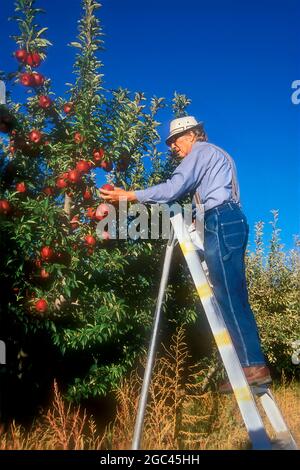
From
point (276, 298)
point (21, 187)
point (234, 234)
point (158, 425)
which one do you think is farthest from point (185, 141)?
point (276, 298)

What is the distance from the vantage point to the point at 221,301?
9.72ft

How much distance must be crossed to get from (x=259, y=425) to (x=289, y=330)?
6494 millimetres

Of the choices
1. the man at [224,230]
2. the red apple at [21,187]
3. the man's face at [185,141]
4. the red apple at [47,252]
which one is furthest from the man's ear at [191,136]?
the red apple at [21,187]

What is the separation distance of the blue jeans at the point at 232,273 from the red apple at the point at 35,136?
2175 millimetres

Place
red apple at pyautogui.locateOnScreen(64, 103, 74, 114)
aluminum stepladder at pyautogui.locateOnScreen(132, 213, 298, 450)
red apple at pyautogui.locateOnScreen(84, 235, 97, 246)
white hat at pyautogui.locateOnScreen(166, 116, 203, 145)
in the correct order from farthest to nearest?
red apple at pyautogui.locateOnScreen(64, 103, 74, 114)
red apple at pyautogui.locateOnScreen(84, 235, 97, 246)
white hat at pyautogui.locateOnScreen(166, 116, 203, 145)
aluminum stepladder at pyautogui.locateOnScreen(132, 213, 298, 450)

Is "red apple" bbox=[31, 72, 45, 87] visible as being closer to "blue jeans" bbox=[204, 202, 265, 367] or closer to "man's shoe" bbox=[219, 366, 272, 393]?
"blue jeans" bbox=[204, 202, 265, 367]

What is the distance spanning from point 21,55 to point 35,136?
85 centimetres

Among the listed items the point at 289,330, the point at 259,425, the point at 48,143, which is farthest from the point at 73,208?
the point at 289,330

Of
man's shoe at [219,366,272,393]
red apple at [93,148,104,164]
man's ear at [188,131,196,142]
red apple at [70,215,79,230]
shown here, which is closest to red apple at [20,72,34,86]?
red apple at [93,148,104,164]

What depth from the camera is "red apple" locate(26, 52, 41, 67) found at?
460cm

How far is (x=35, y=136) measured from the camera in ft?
14.8

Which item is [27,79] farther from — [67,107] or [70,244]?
[70,244]

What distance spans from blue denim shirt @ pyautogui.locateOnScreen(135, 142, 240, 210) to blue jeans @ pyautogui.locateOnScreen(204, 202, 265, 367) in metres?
0.10
